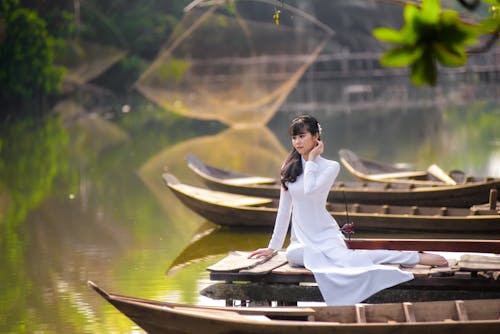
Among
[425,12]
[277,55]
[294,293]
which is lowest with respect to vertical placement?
[294,293]

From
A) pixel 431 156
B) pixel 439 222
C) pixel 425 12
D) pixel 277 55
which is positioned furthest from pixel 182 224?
pixel 277 55

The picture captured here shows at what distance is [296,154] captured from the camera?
6.32 meters

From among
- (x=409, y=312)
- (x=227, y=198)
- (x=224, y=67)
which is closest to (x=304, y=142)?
(x=409, y=312)

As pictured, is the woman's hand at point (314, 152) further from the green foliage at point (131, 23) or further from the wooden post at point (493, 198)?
the green foliage at point (131, 23)

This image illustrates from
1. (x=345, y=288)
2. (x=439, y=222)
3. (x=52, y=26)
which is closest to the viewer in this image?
(x=345, y=288)

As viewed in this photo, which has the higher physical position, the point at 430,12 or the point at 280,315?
the point at 430,12

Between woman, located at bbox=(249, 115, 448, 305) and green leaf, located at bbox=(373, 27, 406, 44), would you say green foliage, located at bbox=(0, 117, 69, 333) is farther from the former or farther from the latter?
green leaf, located at bbox=(373, 27, 406, 44)

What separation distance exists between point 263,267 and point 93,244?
4776 millimetres

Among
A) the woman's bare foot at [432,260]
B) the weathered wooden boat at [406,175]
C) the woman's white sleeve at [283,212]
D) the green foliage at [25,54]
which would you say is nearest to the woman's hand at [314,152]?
the woman's white sleeve at [283,212]

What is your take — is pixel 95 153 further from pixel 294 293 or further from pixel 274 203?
pixel 294 293

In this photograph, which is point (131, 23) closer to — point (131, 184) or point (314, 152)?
point (131, 184)

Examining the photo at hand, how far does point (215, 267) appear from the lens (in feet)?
20.5

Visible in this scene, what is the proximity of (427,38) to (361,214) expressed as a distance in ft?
22.7

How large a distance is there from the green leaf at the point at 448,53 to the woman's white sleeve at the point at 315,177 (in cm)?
320
